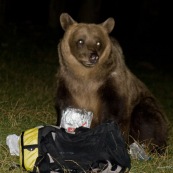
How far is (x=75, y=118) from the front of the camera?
6.22m

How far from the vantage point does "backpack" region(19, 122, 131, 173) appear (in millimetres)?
4945

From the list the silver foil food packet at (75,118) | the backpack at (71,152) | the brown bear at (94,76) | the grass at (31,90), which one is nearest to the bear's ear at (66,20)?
the brown bear at (94,76)

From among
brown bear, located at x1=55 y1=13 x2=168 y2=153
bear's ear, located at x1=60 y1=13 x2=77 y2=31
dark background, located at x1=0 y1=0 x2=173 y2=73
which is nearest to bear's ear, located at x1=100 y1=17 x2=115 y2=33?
brown bear, located at x1=55 y1=13 x2=168 y2=153

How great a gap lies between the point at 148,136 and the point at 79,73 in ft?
3.77

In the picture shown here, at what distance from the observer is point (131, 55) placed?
56.3ft

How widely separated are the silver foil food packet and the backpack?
92 centimetres

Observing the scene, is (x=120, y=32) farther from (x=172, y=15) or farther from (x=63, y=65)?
(x=63, y=65)

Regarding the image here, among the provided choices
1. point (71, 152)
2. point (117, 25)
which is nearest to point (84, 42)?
point (71, 152)

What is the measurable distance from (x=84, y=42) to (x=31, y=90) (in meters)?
3.44

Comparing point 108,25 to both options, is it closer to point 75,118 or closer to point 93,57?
point 93,57

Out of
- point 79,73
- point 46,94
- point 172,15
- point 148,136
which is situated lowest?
point 172,15

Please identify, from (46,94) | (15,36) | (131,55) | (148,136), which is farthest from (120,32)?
(148,136)

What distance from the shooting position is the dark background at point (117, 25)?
16.8 m

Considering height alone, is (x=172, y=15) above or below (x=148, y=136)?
below
